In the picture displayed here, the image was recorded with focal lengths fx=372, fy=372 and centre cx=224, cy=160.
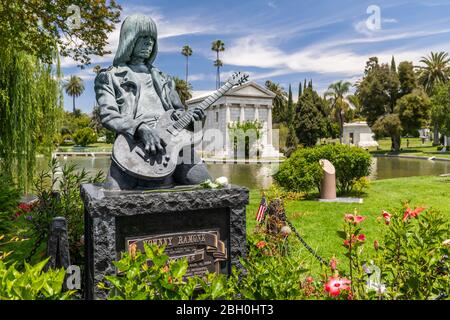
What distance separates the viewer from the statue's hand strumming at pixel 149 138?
13.2ft

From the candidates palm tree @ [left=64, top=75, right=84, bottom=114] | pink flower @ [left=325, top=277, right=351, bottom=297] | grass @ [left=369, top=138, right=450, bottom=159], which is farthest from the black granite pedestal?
palm tree @ [left=64, top=75, right=84, bottom=114]

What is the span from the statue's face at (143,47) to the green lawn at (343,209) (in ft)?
11.2

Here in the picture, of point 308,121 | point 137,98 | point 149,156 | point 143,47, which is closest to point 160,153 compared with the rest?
point 149,156

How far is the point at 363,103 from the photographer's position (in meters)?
43.9

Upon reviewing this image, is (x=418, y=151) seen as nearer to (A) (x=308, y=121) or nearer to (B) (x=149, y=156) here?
(A) (x=308, y=121)

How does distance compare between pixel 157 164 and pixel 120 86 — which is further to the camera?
pixel 120 86

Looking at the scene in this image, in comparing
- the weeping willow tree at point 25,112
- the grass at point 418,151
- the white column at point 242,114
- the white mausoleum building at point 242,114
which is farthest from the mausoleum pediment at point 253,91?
the weeping willow tree at point 25,112

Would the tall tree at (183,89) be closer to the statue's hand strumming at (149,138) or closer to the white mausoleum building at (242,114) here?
the white mausoleum building at (242,114)

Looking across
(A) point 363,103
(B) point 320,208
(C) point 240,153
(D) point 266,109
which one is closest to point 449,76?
(A) point 363,103

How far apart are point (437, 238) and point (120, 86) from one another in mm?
3696

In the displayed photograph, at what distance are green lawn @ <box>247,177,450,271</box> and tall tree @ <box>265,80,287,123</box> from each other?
48618 millimetres

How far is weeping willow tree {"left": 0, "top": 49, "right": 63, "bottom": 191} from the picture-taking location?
10047 mm
